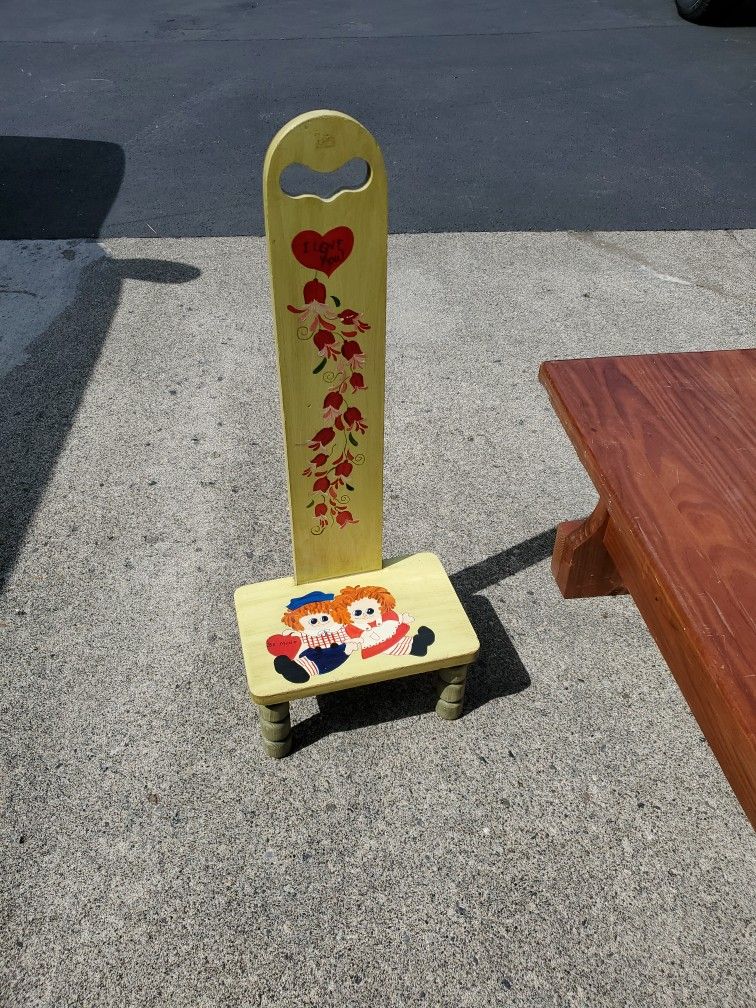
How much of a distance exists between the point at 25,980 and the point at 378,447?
1.49 m

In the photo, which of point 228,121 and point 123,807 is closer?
point 123,807

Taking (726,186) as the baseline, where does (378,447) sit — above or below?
above

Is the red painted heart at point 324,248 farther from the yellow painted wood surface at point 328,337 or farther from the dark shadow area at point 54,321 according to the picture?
the dark shadow area at point 54,321

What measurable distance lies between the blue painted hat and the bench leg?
2.69 ft

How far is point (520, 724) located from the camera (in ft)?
7.59

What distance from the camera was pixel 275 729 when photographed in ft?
7.00

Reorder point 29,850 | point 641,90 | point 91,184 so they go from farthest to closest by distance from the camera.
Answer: point 641,90
point 91,184
point 29,850

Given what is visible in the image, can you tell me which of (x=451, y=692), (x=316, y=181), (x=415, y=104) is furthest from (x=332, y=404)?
(x=415, y=104)

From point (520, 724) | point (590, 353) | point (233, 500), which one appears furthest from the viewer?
point (590, 353)

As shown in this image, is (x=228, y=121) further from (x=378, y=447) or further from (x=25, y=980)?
(x=25, y=980)

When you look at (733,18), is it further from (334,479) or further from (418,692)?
(418,692)

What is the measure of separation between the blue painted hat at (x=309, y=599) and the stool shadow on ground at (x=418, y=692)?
0.99ft

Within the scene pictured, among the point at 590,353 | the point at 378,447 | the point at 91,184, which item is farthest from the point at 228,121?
the point at 378,447

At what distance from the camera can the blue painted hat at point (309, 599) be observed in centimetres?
225
